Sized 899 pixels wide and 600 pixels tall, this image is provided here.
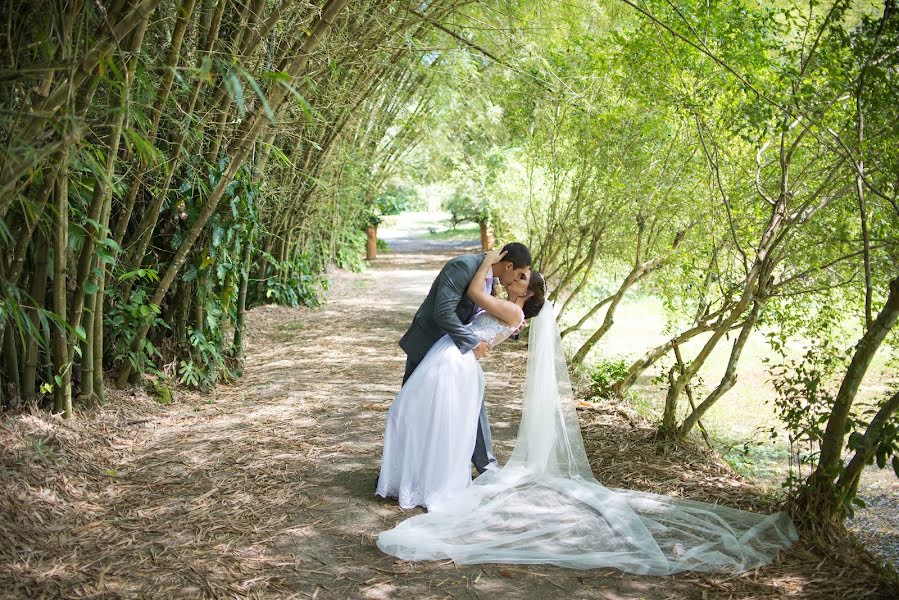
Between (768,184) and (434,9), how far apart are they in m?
2.64

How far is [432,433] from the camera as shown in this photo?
11.3 ft

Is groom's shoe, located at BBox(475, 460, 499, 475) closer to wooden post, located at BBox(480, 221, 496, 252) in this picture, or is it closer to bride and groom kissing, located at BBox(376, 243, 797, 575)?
bride and groom kissing, located at BBox(376, 243, 797, 575)

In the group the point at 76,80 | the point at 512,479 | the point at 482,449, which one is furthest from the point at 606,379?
the point at 76,80

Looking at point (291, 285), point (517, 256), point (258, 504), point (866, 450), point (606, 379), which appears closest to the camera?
point (866, 450)

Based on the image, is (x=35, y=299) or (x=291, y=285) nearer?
(x=35, y=299)

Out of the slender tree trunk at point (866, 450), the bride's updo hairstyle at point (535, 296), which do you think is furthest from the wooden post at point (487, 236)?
the slender tree trunk at point (866, 450)

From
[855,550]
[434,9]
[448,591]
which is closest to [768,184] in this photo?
[855,550]

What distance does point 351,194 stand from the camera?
1314 centimetres

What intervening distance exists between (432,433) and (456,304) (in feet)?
2.01

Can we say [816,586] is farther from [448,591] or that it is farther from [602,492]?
[448,591]

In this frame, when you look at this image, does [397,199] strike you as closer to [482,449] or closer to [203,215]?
[203,215]

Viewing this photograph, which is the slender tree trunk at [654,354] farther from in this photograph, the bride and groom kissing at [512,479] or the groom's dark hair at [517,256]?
the groom's dark hair at [517,256]

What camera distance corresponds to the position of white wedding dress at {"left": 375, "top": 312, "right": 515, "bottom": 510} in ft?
11.2

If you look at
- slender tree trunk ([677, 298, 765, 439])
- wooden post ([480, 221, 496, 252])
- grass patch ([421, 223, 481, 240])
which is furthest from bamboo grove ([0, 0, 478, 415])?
grass patch ([421, 223, 481, 240])
